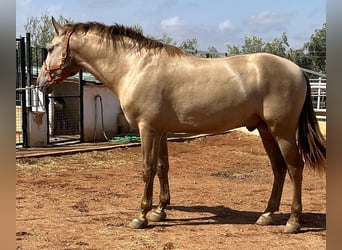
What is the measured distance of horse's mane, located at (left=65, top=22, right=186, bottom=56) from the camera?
13.0 ft

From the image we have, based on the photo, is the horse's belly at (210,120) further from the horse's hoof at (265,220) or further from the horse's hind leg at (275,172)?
the horse's hoof at (265,220)

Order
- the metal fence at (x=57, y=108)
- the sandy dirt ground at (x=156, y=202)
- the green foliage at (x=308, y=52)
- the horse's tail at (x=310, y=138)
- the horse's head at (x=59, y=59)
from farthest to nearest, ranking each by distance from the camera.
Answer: the green foliage at (x=308, y=52) → the metal fence at (x=57, y=108) → the horse's head at (x=59, y=59) → the horse's tail at (x=310, y=138) → the sandy dirt ground at (x=156, y=202)

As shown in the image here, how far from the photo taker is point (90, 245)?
325 centimetres

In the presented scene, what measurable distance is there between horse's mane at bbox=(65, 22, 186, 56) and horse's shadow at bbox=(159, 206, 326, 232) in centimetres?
161

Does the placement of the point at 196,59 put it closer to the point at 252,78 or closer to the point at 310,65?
the point at 252,78

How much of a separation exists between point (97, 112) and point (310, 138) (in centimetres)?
727

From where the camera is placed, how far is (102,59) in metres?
4.02

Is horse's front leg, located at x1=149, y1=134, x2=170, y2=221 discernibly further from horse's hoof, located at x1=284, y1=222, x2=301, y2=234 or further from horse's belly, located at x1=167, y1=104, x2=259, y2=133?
horse's hoof, located at x1=284, y1=222, x2=301, y2=234

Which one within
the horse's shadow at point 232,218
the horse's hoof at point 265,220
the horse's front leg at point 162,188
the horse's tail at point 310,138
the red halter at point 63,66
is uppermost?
the red halter at point 63,66

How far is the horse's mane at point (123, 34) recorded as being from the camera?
13.0 feet

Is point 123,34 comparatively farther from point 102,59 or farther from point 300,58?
point 300,58

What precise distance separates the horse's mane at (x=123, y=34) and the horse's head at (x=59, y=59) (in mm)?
103

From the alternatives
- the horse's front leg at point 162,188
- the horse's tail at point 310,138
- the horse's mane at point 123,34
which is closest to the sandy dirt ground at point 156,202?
the horse's front leg at point 162,188

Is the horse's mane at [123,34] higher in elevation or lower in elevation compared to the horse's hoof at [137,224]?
higher
